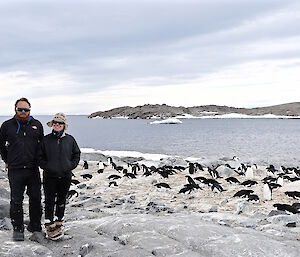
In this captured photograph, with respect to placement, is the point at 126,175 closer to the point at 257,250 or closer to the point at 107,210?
the point at 107,210

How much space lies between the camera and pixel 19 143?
5910 mm

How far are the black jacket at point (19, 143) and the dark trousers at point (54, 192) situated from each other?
39 cm

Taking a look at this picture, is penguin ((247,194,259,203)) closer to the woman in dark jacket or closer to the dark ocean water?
the woman in dark jacket

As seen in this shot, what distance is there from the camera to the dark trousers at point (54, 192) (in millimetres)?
6035

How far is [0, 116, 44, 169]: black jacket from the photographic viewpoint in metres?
5.91

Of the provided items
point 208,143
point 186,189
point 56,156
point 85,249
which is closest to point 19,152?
point 56,156

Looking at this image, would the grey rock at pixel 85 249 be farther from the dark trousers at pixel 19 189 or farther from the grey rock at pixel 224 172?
the grey rock at pixel 224 172

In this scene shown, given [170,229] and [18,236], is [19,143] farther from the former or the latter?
[170,229]

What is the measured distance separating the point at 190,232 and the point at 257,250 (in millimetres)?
1090

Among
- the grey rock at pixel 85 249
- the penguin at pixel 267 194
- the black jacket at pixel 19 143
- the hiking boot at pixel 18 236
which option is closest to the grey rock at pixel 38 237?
the hiking boot at pixel 18 236

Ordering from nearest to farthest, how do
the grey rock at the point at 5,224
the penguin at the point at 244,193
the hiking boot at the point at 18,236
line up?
the hiking boot at the point at 18,236 < the grey rock at the point at 5,224 < the penguin at the point at 244,193

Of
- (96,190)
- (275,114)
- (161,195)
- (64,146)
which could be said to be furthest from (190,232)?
(275,114)

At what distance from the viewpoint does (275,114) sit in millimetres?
198625

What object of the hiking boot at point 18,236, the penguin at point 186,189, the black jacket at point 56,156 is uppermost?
the black jacket at point 56,156
